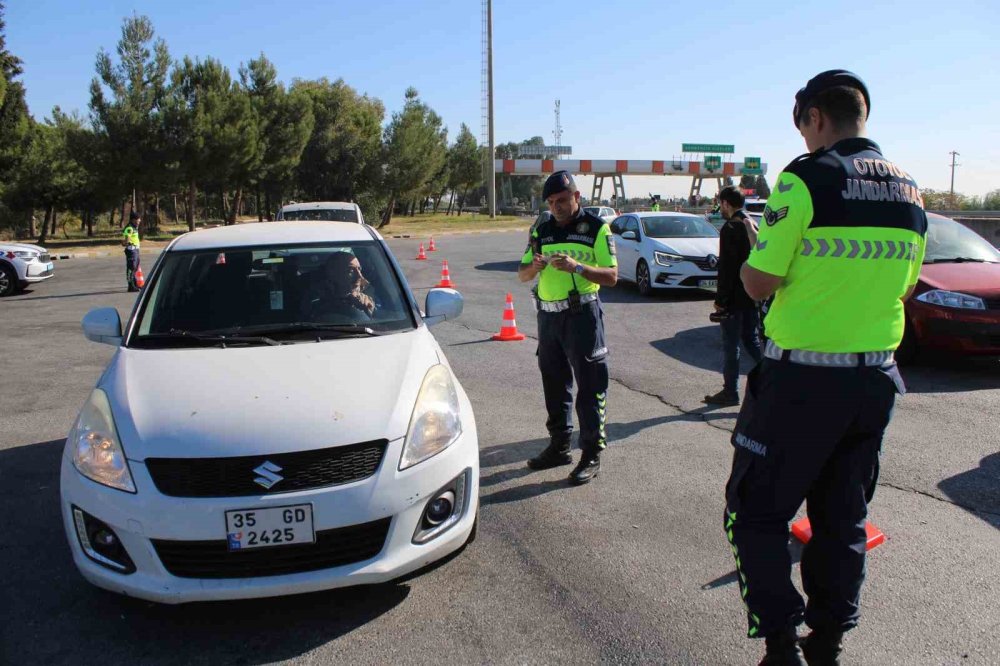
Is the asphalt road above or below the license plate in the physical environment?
below

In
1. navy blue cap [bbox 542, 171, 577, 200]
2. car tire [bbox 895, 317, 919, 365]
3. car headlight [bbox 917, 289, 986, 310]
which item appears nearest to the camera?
navy blue cap [bbox 542, 171, 577, 200]

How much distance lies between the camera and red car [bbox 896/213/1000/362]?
7309 millimetres

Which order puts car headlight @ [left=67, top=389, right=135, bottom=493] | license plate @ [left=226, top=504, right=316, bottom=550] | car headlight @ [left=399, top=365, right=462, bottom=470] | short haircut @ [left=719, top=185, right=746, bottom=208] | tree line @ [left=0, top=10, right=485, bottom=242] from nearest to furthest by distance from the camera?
license plate @ [left=226, top=504, right=316, bottom=550] < car headlight @ [left=67, top=389, right=135, bottom=493] < car headlight @ [left=399, top=365, right=462, bottom=470] < short haircut @ [left=719, top=185, right=746, bottom=208] < tree line @ [left=0, top=10, right=485, bottom=242]

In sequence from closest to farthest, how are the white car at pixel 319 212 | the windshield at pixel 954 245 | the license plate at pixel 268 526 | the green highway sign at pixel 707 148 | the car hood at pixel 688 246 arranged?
the license plate at pixel 268 526 < the windshield at pixel 954 245 < the car hood at pixel 688 246 < the white car at pixel 319 212 < the green highway sign at pixel 707 148

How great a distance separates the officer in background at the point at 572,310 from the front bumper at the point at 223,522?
176cm

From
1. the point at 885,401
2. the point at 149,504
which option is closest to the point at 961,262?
the point at 885,401

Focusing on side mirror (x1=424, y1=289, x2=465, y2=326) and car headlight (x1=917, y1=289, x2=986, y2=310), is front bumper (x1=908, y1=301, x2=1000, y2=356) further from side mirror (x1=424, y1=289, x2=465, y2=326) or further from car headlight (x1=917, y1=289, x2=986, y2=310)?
side mirror (x1=424, y1=289, x2=465, y2=326)

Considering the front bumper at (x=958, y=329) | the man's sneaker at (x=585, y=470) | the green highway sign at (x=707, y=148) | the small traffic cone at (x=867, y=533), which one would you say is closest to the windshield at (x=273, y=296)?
the man's sneaker at (x=585, y=470)

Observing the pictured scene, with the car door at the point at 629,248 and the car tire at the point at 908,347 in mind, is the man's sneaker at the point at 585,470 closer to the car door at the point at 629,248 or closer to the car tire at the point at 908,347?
the car tire at the point at 908,347

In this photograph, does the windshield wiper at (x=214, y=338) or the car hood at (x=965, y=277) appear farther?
the car hood at (x=965, y=277)

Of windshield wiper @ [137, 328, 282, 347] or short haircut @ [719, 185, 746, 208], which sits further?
short haircut @ [719, 185, 746, 208]

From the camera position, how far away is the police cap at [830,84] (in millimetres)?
2506

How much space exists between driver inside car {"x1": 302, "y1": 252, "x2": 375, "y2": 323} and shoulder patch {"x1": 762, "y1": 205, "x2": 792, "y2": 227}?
243 centimetres

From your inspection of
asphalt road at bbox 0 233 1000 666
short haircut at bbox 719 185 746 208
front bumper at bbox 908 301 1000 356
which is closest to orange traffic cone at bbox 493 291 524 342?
asphalt road at bbox 0 233 1000 666
